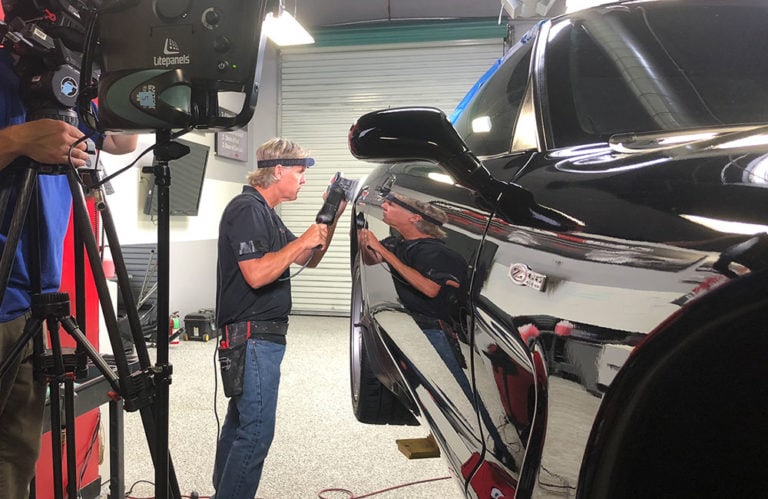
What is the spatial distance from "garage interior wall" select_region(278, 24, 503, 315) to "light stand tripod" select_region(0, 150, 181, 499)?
17.4 ft

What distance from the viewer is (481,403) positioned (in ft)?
2.85

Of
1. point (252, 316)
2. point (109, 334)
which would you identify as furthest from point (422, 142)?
point (252, 316)

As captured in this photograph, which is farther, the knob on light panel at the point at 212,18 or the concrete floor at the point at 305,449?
the concrete floor at the point at 305,449

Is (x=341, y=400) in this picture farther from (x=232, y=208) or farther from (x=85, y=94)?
(x=85, y=94)

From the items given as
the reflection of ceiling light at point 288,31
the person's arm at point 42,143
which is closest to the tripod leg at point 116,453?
the person's arm at point 42,143

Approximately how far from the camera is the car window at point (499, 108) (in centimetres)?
119

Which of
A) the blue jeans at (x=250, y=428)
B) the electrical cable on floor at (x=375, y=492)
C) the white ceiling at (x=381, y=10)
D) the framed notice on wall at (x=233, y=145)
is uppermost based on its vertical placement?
the white ceiling at (x=381, y=10)

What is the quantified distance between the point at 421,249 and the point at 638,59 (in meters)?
0.56

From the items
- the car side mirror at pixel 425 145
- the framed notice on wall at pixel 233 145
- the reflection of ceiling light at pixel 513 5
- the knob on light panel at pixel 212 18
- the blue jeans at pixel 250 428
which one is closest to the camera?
the car side mirror at pixel 425 145

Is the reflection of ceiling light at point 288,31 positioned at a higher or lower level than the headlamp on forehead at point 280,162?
higher

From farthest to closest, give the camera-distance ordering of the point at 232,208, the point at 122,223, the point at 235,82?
the point at 122,223
the point at 232,208
the point at 235,82

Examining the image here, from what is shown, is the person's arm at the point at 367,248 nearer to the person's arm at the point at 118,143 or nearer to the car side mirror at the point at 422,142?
the car side mirror at the point at 422,142

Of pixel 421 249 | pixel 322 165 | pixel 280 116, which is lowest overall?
pixel 421 249

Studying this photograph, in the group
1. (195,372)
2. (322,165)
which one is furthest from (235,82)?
(322,165)
